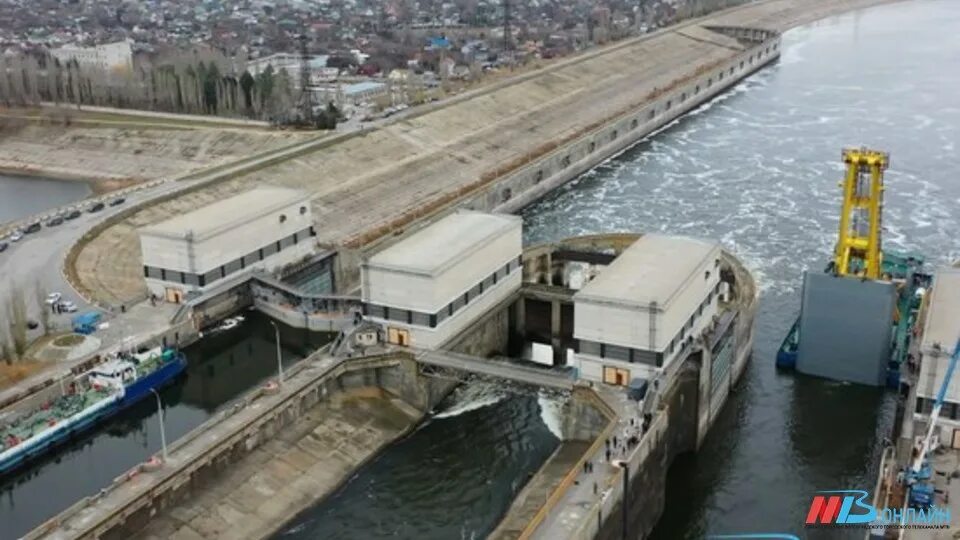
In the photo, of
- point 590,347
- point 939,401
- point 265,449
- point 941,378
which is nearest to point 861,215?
point 941,378

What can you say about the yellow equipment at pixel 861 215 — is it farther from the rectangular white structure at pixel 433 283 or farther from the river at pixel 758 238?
the rectangular white structure at pixel 433 283

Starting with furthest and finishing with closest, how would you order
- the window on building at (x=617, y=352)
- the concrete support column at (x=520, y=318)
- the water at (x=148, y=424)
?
1. the concrete support column at (x=520, y=318)
2. the window on building at (x=617, y=352)
3. the water at (x=148, y=424)

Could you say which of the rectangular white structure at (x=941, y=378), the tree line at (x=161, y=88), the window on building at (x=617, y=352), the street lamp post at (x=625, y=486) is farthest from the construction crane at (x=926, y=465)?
the tree line at (x=161, y=88)

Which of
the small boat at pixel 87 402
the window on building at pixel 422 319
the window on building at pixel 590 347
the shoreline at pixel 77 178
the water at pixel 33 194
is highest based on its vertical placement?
the window on building at pixel 590 347

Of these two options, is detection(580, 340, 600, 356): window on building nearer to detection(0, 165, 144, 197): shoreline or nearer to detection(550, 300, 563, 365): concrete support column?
detection(550, 300, 563, 365): concrete support column

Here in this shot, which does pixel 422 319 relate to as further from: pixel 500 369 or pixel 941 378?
pixel 941 378

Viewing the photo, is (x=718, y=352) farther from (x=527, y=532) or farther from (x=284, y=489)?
(x=284, y=489)

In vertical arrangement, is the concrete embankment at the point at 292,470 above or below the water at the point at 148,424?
above
